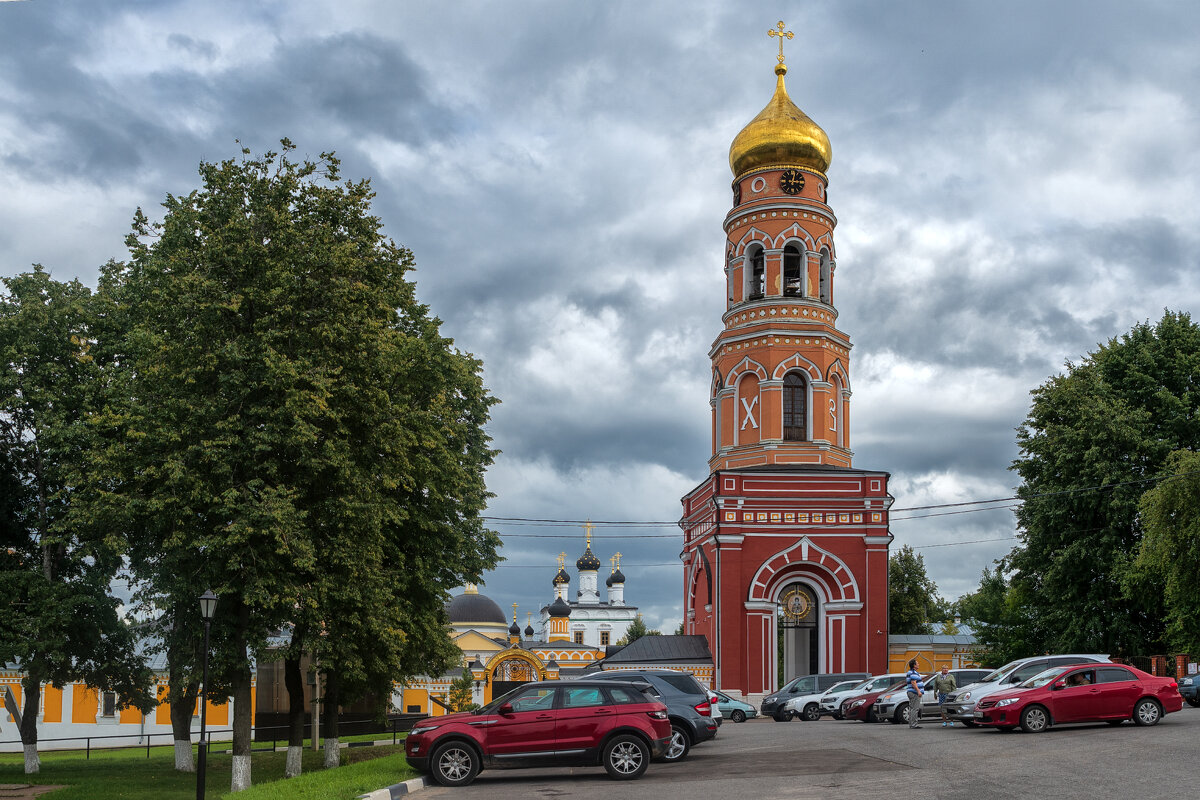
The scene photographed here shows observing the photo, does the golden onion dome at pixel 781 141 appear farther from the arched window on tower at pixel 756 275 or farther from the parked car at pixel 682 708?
the parked car at pixel 682 708

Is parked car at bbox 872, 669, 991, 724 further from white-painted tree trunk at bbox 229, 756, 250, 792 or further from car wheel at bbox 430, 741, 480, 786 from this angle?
white-painted tree trunk at bbox 229, 756, 250, 792

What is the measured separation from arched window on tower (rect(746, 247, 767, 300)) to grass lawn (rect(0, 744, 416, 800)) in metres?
21.7

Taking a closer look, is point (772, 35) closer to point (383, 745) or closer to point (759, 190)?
point (759, 190)

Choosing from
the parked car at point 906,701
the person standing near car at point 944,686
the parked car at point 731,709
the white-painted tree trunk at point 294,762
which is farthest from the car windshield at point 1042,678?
the white-painted tree trunk at point 294,762

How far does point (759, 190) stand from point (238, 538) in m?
28.4

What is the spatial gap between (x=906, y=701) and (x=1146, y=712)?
21.8 ft

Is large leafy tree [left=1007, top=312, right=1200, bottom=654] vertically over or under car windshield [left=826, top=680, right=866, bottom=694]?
over

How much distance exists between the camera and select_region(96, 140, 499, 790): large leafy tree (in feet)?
66.8

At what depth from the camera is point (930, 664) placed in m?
41.2

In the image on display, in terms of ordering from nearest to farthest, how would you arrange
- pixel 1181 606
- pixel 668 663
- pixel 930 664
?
pixel 1181 606 → pixel 668 663 → pixel 930 664

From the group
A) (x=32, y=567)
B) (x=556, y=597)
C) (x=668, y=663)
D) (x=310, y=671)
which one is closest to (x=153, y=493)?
(x=310, y=671)

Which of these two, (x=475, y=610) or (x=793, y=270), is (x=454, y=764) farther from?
(x=475, y=610)

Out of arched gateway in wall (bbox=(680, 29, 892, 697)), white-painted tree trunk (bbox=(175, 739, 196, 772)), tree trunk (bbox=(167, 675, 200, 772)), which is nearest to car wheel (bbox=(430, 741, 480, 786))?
tree trunk (bbox=(167, 675, 200, 772))

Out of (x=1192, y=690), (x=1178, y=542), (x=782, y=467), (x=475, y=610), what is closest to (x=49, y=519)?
(x=782, y=467)
